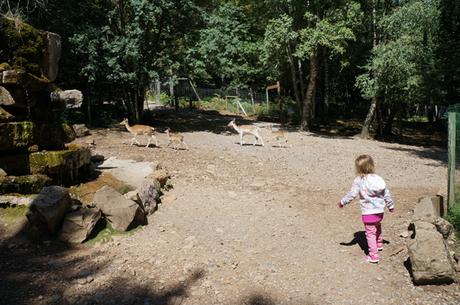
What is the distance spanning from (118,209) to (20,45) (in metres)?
3.81

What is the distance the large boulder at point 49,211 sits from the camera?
6840 mm

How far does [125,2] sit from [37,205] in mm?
15113

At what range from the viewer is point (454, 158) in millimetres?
7488

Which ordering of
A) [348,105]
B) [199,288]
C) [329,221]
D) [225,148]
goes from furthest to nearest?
[348,105] < [225,148] < [329,221] < [199,288]

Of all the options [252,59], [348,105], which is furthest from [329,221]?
[348,105]

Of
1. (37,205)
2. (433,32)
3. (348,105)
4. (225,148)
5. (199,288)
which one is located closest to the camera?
(199,288)

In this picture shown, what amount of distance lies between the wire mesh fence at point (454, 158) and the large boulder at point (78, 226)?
6.00 metres

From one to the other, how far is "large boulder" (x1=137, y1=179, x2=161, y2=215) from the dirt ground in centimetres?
22

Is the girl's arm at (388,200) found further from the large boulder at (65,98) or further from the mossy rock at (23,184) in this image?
the large boulder at (65,98)

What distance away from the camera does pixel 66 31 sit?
59.2 feet

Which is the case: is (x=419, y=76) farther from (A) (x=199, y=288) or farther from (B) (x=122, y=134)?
(A) (x=199, y=288)

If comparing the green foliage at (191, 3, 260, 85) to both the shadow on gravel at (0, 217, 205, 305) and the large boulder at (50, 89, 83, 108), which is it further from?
the shadow on gravel at (0, 217, 205, 305)

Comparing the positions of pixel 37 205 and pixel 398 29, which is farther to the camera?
pixel 398 29

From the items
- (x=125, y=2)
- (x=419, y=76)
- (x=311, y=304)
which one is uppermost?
(x=125, y=2)
